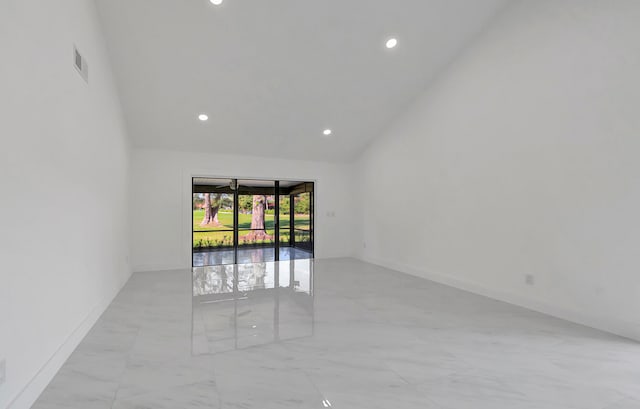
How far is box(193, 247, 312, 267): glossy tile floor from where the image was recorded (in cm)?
682

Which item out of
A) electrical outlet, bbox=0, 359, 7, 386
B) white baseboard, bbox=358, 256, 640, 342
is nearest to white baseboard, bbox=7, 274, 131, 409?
electrical outlet, bbox=0, 359, 7, 386

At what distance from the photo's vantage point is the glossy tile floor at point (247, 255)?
682 cm

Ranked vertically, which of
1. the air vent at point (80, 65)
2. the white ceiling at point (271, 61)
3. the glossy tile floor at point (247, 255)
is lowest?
the glossy tile floor at point (247, 255)

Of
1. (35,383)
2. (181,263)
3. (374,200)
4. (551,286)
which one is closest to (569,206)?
(551,286)

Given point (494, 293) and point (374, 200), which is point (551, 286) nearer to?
point (494, 293)

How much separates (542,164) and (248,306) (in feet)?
12.6

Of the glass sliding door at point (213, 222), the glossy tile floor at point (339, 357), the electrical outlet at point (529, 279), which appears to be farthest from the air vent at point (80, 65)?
the electrical outlet at point (529, 279)

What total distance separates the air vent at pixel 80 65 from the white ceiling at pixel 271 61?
0.95 meters

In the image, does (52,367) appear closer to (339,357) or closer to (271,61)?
(339,357)

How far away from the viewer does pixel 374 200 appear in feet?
23.1

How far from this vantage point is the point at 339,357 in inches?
99.8

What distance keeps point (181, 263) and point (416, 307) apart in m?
4.57

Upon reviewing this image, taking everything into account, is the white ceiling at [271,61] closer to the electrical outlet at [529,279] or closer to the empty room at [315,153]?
the empty room at [315,153]

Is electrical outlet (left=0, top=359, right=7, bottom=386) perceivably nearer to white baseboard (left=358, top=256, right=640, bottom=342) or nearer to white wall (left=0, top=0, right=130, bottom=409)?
white wall (left=0, top=0, right=130, bottom=409)
